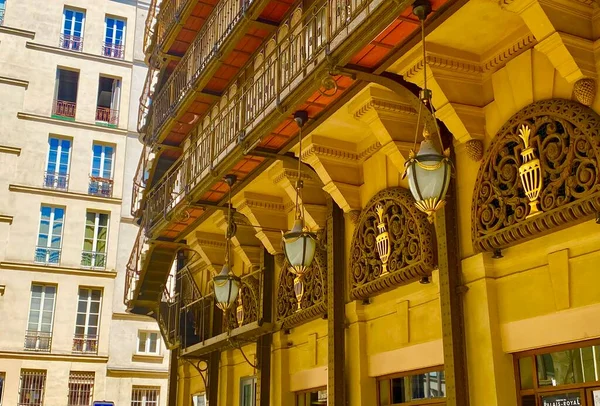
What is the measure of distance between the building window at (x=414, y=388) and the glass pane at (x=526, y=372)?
4.03ft

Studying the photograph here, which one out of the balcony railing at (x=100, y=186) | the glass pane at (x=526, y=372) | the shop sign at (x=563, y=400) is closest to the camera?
the shop sign at (x=563, y=400)

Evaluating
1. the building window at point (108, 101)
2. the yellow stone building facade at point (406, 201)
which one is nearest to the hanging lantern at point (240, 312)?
the yellow stone building facade at point (406, 201)

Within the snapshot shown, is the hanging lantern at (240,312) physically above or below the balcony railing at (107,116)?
below

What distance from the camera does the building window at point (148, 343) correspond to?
31.5 metres

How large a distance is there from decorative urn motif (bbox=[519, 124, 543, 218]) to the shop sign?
5.67 feet

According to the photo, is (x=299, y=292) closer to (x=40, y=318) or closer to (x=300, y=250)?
(x=300, y=250)

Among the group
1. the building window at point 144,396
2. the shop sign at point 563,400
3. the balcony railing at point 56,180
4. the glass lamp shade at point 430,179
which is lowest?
the shop sign at point 563,400

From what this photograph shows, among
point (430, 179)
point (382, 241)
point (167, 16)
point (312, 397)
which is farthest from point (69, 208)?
point (430, 179)

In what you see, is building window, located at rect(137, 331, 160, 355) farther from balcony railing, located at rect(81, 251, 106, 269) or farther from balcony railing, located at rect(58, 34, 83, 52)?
balcony railing, located at rect(58, 34, 83, 52)

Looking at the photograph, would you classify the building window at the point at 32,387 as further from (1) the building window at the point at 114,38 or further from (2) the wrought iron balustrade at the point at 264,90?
(2) the wrought iron balustrade at the point at 264,90

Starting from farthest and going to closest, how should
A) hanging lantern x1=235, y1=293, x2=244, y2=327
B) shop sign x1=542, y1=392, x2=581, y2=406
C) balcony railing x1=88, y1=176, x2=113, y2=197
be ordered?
1. balcony railing x1=88, y1=176, x2=113, y2=197
2. hanging lantern x1=235, y1=293, x2=244, y2=327
3. shop sign x1=542, y1=392, x2=581, y2=406

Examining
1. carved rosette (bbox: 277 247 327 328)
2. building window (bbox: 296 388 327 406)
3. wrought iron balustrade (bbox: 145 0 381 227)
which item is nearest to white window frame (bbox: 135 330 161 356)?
wrought iron balustrade (bbox: 145 0 381 227)

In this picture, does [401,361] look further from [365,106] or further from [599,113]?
[599,113]

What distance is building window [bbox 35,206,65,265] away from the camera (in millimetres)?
30250
